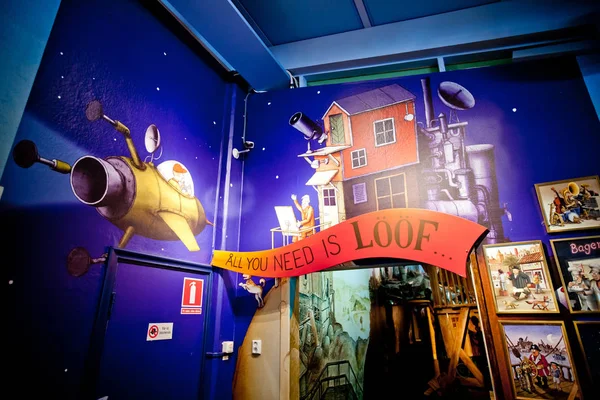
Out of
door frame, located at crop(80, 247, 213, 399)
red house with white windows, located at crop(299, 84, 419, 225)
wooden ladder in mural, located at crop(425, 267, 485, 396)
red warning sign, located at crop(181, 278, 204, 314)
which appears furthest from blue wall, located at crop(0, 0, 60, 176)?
wooden ladder in mural, located at crop(425, 267, 485, 396)

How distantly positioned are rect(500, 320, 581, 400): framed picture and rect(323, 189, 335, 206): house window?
157 cm

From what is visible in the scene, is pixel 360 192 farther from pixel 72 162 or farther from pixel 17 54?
pixel 17 54

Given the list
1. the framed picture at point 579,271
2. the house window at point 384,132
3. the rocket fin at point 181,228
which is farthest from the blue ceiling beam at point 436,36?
the rocket fin at point 181,228

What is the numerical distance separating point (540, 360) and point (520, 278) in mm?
514

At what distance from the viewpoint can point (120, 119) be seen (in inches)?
84.1

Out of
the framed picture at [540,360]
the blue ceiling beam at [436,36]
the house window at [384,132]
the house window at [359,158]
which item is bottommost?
the framed picture at [540,360]

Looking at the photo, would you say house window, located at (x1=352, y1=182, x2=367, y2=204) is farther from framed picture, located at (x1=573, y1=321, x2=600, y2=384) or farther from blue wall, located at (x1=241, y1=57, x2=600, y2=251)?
framed picture, located at (x1=573, y1=321, x2=600, y2=384)

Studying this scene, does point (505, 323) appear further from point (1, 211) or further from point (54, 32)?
point (54, 32)

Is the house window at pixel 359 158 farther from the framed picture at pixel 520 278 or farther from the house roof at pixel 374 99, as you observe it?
the framed picture at pixel 520 278

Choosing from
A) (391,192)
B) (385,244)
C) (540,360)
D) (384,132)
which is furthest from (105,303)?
(540,360)

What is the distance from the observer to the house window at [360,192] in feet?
9.08

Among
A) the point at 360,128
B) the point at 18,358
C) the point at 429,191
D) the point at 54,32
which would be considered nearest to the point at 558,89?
the point at 429,191

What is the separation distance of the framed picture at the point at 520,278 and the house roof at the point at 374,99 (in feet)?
4.81

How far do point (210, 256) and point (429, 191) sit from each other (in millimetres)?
1941
